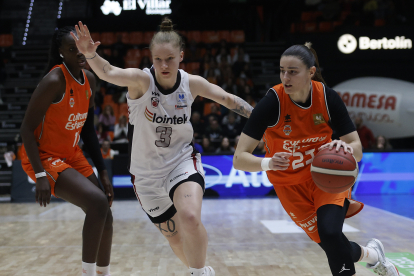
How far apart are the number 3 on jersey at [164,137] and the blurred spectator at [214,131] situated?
7420mm

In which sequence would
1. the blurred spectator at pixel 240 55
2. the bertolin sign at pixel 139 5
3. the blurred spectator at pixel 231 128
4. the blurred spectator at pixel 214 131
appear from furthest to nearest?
the bertolin sign at pixel 139 5 < the blurred spectator at pixel 240 55 < the blurred spectator at pixel 231 128 < the blurred spectator at pixel 214 131

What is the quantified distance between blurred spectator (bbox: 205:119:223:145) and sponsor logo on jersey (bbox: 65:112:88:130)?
23.6 feet

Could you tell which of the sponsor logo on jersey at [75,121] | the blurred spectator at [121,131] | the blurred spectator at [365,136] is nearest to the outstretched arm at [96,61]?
the sponsor logo on jersey at [75,121]

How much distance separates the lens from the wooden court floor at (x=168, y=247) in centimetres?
407

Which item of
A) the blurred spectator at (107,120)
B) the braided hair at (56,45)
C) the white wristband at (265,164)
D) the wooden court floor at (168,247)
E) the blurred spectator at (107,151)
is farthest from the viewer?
the blurred spectator at (107,120)

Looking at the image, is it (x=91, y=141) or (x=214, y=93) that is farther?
(x=91, y=141)

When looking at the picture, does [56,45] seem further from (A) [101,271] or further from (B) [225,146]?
(B) [225,146]

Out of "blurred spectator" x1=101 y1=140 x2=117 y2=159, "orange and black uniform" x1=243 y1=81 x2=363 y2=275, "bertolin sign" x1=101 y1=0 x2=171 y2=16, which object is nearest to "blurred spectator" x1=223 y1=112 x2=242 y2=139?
"blurred spectator" x1=101 y1=140 x2=117 y2=159

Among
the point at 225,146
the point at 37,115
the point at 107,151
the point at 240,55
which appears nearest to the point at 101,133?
the point at 107,151

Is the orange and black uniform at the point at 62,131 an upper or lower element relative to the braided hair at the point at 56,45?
lower

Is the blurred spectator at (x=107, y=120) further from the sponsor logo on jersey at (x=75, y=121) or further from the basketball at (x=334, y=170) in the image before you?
the basketball at (x=334, y=170)

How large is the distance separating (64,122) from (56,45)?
620mm

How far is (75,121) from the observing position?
3268 mm

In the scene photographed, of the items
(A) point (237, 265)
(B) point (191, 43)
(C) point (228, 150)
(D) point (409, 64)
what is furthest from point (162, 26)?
(D) point (409, 64)
